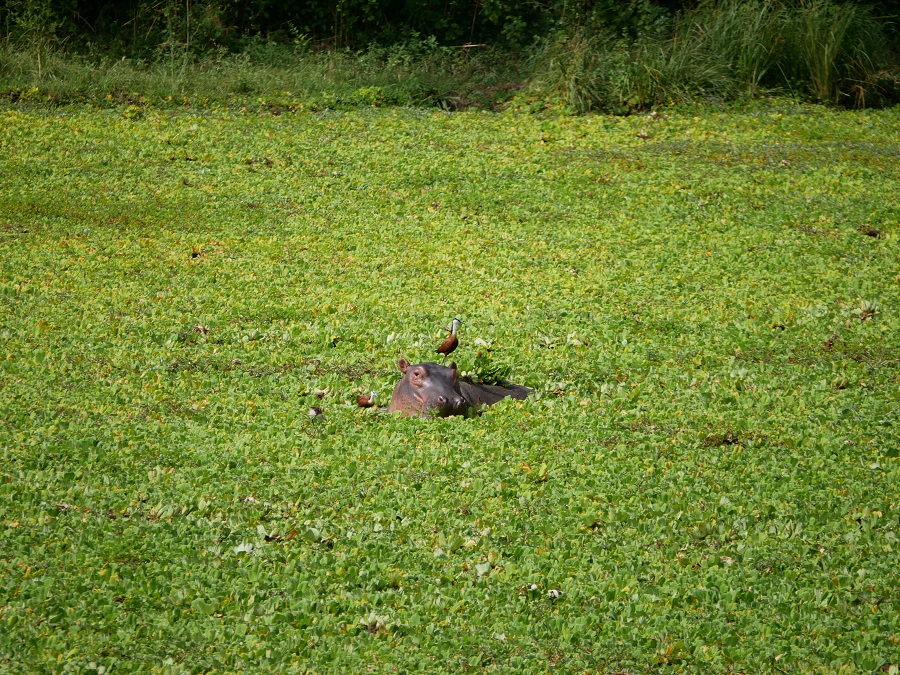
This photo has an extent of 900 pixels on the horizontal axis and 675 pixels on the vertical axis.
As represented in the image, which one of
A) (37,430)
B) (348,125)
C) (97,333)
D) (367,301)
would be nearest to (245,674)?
(37,430)

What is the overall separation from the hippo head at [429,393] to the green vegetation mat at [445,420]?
13cm

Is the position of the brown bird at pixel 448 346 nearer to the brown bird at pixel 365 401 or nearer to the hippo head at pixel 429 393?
the hippo head at pixel 429 393

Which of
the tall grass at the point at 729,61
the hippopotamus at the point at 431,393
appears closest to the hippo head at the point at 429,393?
the hippopotamus at the point at 431,393

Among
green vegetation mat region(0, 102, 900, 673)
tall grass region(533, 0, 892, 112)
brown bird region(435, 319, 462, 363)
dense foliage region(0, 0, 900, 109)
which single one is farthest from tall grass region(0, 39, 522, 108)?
brown bird region(435, 319, 462, 363)

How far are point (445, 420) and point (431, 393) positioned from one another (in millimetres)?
169

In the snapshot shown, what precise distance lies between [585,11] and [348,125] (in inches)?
151

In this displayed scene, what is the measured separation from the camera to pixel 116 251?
7.92 meters

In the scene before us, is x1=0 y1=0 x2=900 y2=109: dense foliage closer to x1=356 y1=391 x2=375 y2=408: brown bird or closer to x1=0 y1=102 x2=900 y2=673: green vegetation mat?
x1=0 y1=102 x2=900 y2=673: green vegetation mat

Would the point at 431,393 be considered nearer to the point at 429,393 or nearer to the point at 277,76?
the point at 429,393

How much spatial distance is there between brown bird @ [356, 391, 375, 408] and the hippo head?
0.10 meters

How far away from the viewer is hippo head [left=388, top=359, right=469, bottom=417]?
5242 millimetres

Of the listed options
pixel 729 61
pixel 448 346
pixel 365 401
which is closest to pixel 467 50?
pixel 729 61

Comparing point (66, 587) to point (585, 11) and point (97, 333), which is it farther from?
point (585, 11)

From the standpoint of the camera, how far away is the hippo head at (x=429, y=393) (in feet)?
17.2
